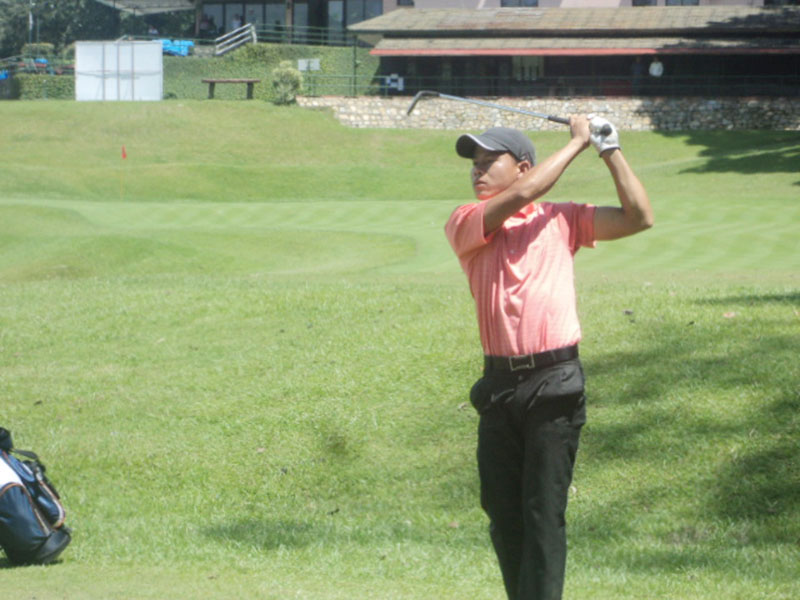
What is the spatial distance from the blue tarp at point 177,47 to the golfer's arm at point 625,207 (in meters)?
59.4

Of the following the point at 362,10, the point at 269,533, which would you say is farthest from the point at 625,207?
the point at 362,10

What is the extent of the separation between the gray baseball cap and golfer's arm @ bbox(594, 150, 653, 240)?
1.27ft

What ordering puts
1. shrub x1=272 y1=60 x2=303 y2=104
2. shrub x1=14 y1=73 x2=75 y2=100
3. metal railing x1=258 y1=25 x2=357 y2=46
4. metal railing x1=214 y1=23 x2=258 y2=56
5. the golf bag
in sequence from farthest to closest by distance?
metal railing x1=258 y1=25 x2=357 y2=46, metal railing x1=214 y1=23 x2=258 y2=56, shrub x1=14 y1=73 x2=75 y2=100, shrub x1=272 y1=60 x2=303 y2=104, the golf bag

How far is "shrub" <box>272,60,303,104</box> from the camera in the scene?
160ft

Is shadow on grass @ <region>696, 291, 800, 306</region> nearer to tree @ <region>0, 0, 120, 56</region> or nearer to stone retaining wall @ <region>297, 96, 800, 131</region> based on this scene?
stone retaining wall @ <region>297, 96, 800, 131</region>

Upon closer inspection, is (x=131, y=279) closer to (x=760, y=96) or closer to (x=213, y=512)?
(x=213, y=512)

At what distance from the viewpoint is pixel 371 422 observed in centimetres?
927

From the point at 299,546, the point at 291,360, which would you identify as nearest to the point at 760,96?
the point at 291,360

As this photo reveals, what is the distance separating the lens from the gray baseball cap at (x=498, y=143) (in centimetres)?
459

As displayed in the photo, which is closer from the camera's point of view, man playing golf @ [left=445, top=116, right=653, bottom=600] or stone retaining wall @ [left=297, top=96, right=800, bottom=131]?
man playing golf @ [left=445, top=116, right=653, bottom=600]

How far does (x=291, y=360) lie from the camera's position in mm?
10719

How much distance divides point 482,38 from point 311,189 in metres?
19.0

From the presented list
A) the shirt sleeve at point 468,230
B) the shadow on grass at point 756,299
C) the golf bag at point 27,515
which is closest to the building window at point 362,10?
the shadow on grass at point 756,299

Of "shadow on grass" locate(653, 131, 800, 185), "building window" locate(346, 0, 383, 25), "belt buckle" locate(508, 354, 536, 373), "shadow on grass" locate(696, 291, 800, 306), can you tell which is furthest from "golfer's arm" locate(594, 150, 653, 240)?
"building window" locate(346, 0, 383, 25)
